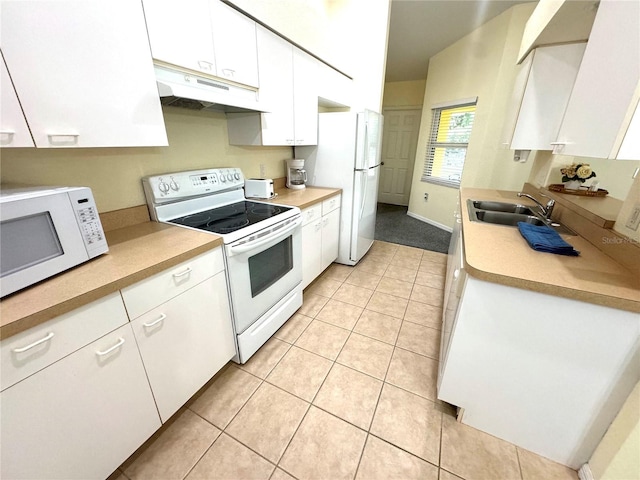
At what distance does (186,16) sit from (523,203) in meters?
2.72

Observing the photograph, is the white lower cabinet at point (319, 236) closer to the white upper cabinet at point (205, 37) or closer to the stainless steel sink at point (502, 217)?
the white upper cabinet at point (205, 37)

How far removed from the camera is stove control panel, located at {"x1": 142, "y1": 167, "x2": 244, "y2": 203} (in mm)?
1514

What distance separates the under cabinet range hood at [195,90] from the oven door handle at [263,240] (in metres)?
0.77

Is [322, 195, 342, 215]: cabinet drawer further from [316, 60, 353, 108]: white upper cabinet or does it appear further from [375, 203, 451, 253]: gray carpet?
[375, 203, 451, 253]: gray carpet

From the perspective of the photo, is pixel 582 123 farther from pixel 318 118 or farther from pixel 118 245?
pixel 118 245

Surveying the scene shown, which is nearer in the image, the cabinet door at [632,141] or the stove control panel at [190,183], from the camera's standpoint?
the cabinet door at [632,141]

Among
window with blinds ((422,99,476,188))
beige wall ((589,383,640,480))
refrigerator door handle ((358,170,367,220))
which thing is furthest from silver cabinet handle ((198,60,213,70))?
window with blinds ((422,99,476,188))

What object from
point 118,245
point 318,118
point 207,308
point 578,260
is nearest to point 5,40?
point 118,245

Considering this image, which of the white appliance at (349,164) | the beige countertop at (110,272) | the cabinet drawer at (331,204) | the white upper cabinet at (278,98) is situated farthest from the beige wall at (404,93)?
the beige countertop at (110,272)

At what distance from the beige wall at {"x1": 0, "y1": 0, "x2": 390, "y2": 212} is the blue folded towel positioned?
2.07m

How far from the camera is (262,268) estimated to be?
167 cm

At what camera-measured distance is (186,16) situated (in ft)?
4.22

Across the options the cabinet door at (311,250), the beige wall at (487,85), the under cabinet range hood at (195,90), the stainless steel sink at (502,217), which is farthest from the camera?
the beige wall at (487,85)

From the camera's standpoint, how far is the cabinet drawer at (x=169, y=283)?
3.29 ft
